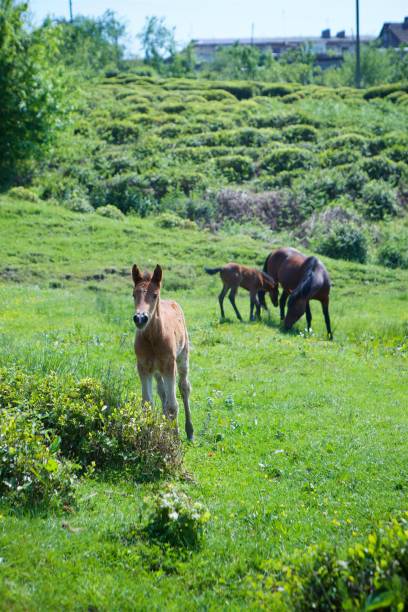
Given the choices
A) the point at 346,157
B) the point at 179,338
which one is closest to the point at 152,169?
the point at 346,157

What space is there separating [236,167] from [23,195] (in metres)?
13.2

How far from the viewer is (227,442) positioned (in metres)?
8.71

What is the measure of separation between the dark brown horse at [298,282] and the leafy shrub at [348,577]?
37.4ft

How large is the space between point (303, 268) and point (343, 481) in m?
10.9

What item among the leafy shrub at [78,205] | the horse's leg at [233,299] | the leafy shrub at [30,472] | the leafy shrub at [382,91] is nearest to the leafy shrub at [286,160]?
the leafy shrub at [78,205]

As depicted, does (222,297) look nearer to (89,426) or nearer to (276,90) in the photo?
(89,426)

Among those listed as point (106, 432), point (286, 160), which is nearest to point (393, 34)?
point (286, 160)

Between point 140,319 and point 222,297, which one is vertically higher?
point 140,319

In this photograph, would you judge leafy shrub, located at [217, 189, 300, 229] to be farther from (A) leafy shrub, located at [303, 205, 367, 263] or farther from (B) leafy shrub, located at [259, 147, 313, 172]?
(B) leafy shrub, located at [259, 147, 313, 172]

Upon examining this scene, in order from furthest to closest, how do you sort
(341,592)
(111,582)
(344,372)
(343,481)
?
(344,372)
(343,481)
(111,582)
(341,592)

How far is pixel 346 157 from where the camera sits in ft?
123

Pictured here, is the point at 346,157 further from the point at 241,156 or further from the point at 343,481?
the point at 343,481

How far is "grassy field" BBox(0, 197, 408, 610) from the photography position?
533 cm

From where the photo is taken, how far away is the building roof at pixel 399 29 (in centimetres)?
10238
